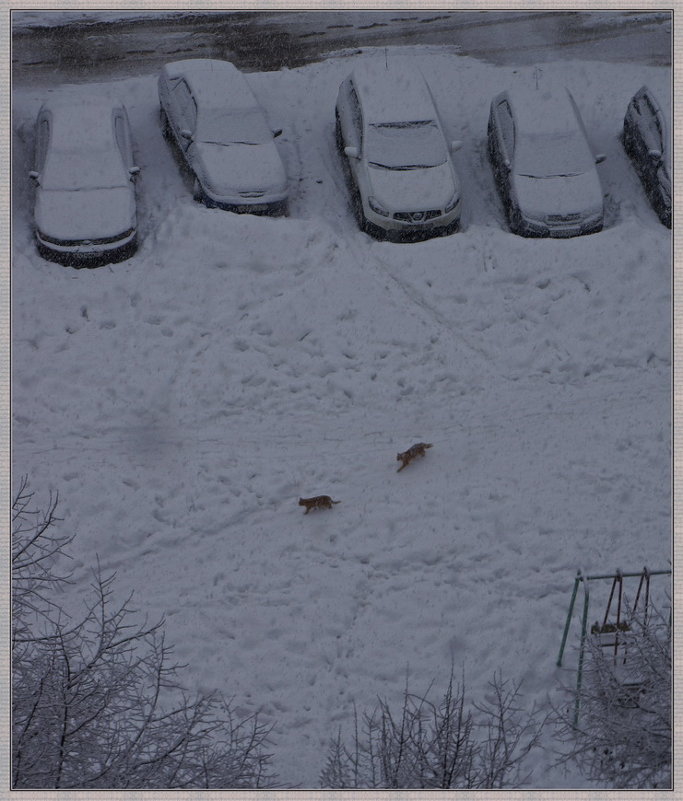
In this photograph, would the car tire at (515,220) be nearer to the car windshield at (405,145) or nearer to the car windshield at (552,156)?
the car windshield at (552,156)

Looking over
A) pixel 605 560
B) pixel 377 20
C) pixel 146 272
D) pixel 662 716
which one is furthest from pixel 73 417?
pixel 377 20

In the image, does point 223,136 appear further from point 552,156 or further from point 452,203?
point 552,156

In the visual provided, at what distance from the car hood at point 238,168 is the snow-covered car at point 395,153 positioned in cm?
112

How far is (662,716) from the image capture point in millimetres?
8195

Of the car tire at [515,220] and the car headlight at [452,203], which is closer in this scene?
the car headlight at [452,203]

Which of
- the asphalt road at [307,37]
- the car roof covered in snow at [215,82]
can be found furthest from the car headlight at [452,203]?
the asphalt road at [307,37]

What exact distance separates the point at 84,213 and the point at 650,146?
27.1 ft

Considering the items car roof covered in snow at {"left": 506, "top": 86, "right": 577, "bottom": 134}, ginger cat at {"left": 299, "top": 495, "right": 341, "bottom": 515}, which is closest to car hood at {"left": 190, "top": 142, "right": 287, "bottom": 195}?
car roof covered in snow at {"left": 506, "top": 86, "right": 577, "bottom": 134}

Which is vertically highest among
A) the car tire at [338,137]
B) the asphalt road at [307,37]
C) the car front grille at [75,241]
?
the asphalt road at [307,37]

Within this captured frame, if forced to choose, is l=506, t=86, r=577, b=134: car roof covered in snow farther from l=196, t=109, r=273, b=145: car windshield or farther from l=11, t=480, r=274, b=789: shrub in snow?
l=11, t=480, r=274, b=789: shrub in snow

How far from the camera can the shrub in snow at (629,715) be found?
26.9 ft

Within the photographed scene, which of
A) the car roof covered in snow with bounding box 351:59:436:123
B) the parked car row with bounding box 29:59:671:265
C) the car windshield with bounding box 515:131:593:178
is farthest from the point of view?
the car roof covered in snow with bounding box 351:59:436:123

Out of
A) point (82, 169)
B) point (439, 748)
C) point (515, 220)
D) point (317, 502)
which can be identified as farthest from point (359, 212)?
point (439, 748)

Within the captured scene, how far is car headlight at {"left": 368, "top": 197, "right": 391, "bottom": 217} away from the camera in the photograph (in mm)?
13727
